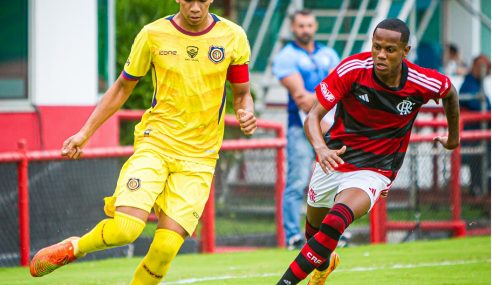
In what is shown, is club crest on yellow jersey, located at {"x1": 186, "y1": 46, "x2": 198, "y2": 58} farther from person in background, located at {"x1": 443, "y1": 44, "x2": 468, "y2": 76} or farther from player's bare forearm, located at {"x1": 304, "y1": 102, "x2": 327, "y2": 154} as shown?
person in background, located at {"x1": 443, "y1": 44, "x2": 468, "y2": 76}

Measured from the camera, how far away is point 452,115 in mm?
8828

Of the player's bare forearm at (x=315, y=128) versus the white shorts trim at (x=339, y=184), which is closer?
the player's bare forearm at (x=315, y=128)

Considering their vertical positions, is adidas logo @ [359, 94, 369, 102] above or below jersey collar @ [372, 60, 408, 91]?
below

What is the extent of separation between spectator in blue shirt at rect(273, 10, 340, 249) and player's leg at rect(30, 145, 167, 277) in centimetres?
480

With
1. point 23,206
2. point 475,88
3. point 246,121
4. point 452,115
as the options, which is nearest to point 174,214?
point 246,121

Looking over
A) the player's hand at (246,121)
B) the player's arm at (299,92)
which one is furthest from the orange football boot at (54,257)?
the player's arm at (299,92)

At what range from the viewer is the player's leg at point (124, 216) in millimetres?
7695

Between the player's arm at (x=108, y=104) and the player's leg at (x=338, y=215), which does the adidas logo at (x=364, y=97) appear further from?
the player's arm at (x=108, y=104)

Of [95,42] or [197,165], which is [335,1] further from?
[197,165]

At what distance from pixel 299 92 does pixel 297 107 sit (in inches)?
8.8

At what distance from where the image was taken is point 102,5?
13.7 meters

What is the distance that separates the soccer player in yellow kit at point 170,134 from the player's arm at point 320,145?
1.53ft

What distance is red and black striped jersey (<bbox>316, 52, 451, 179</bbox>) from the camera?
8469 millimetres

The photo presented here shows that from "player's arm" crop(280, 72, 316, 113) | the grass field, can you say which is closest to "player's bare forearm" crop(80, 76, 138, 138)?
the grass field
